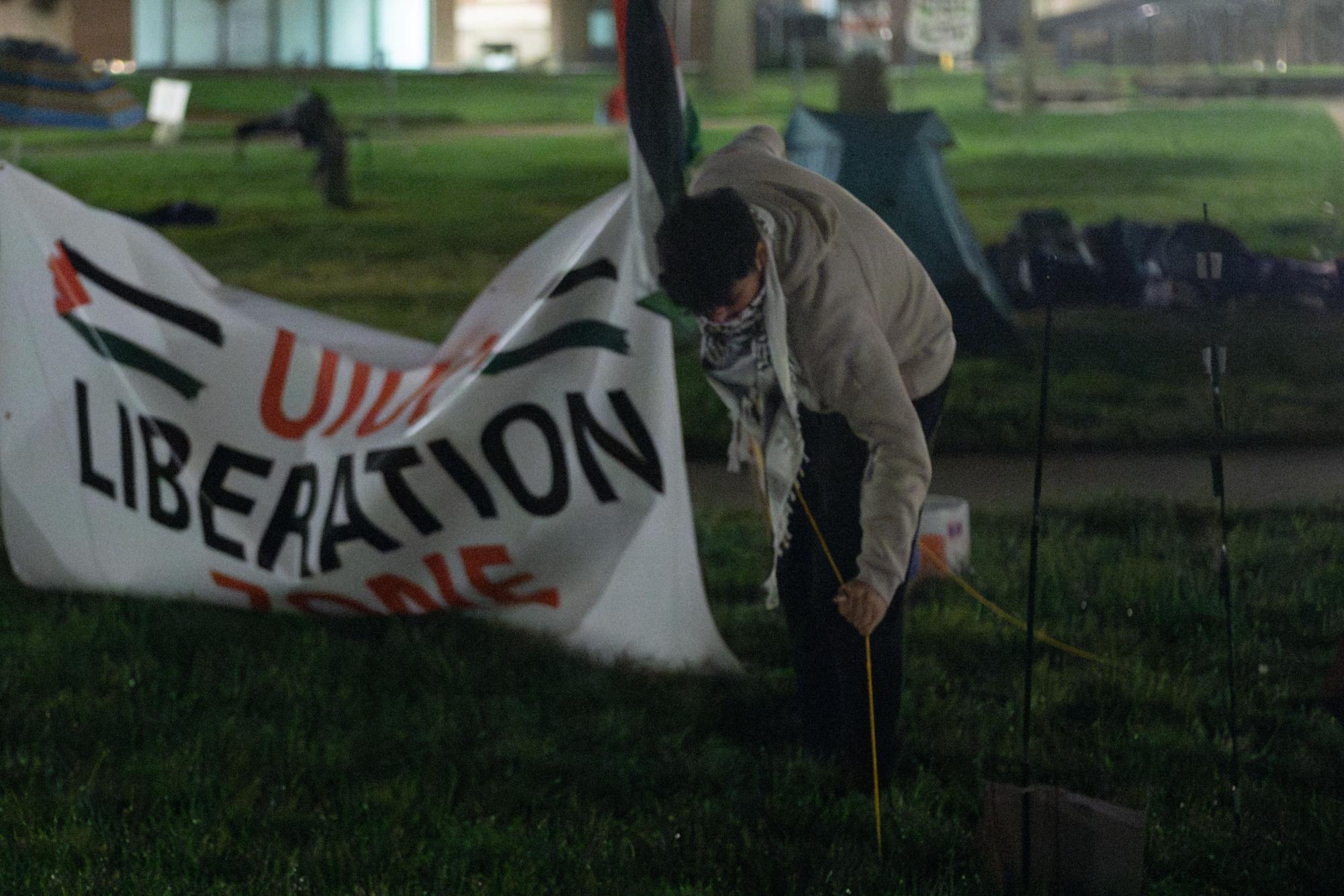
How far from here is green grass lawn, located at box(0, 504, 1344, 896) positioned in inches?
146

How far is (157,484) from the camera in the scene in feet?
17.8

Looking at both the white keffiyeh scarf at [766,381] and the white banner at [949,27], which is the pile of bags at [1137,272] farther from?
→ the white banner at [949,27]

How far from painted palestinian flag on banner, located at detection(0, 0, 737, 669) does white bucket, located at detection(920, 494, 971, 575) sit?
1004 mm

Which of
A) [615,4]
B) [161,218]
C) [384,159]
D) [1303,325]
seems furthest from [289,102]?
[615,4]

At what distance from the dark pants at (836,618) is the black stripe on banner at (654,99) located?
2.40 ft

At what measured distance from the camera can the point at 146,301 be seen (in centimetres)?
554

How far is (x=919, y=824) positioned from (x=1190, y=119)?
851 inches

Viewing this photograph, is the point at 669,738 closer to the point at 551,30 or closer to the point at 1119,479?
the point at 1119,479

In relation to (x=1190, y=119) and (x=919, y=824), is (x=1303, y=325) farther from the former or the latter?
(x=1190, y=119)

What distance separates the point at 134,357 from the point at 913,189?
190 inches

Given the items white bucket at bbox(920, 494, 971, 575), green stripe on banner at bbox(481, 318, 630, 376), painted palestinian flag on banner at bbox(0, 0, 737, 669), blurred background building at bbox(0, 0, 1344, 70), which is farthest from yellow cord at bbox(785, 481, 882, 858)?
blurred background building at bbox(0, 0, 1344, 70)

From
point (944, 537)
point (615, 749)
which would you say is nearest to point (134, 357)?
point (615, 749)

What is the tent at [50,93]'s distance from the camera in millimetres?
7410

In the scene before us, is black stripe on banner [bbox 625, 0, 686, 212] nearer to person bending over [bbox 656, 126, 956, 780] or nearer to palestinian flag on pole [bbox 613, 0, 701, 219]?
palestinian flag on pole [bbox 613, 0, 701, 219]
